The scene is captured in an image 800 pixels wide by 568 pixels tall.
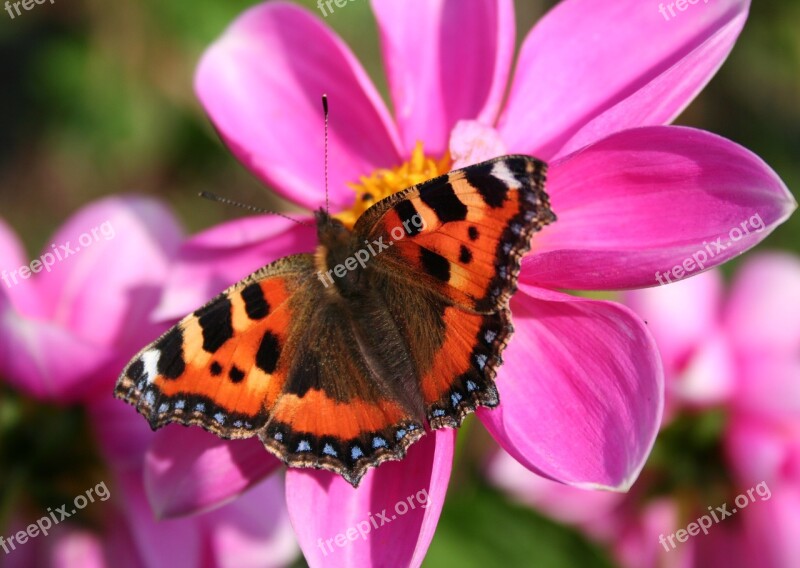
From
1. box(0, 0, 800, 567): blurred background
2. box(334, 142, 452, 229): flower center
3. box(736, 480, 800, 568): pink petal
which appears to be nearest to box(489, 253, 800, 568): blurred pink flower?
box(736, 480, 800, 568): pink petal

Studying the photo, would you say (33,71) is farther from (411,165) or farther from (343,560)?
(343,560)

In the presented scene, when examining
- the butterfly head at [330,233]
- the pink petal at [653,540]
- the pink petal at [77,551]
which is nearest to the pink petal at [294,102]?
the butterfly head at [330,233]

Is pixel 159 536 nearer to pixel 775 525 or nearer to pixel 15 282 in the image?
pixel 15 282

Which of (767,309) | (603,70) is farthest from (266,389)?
(767,309)

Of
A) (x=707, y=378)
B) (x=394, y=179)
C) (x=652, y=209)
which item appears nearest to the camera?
(x=652, y=209)

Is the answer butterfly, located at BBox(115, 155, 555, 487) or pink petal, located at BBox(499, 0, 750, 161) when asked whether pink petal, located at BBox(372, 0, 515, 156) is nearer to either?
pink petal, located at BBox(499, 0, 750, 161)

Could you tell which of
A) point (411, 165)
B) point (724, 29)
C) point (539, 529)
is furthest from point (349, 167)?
point (539, 529)

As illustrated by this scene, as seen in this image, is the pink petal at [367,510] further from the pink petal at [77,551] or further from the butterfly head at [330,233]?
the pink petal at [77,551]
